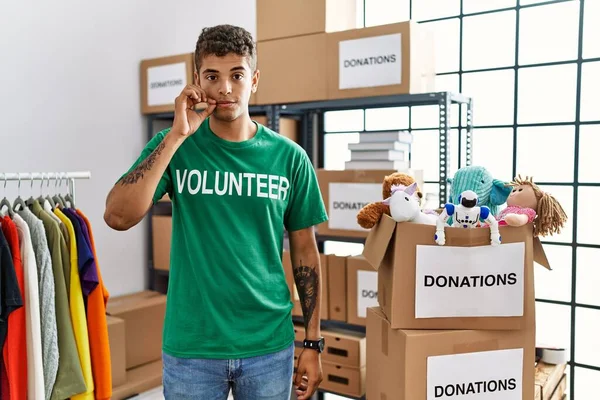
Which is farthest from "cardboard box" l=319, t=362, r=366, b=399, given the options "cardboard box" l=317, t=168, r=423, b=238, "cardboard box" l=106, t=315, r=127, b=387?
"cardboard box" l=106, t=315, r=127, b=387

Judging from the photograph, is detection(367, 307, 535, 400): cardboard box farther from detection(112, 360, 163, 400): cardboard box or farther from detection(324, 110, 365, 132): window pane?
detection(324, 110, 365, 132): window pane

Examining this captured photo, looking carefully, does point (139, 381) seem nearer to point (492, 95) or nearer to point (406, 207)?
point (406, 207)

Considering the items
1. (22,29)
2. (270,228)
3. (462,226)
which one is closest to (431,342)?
(462,226)

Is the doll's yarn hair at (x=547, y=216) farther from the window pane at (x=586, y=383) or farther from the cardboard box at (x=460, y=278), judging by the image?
the window pane at (x=586, y=383)

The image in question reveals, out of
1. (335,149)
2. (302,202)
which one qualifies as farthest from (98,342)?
(335,149)

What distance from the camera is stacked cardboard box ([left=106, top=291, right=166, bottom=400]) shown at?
2.58 metres

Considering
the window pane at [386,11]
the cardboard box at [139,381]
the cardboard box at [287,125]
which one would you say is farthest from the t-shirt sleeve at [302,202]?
the window pane at [386,11]

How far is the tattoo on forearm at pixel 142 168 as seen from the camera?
1221 mm

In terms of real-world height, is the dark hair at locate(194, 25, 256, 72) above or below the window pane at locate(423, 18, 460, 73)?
below

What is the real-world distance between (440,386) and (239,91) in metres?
0.90

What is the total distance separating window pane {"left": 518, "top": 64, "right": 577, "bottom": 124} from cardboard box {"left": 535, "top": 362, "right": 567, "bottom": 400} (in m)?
1.19

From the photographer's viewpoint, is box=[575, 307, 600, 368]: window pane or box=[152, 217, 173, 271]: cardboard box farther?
box=[152, 217, 173, 271]: cardboard box

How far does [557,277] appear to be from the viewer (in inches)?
108

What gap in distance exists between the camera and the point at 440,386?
55.2 inches
